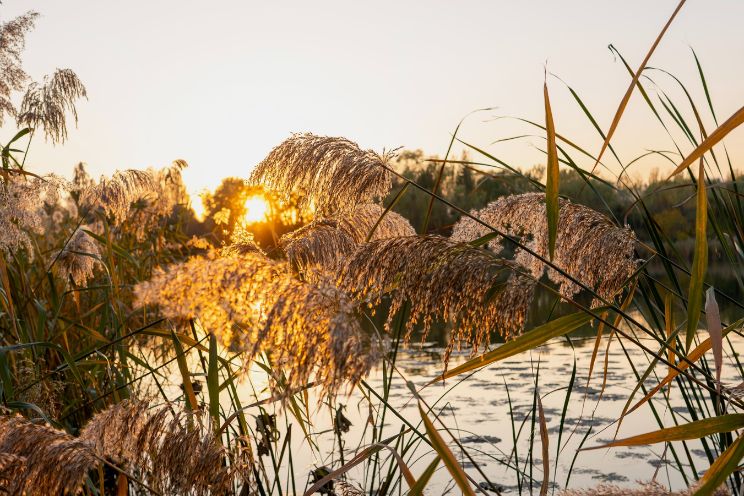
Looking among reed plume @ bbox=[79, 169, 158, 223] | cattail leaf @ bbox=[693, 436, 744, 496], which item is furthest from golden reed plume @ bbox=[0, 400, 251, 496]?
reed plume @ bbox=[79, 169, 158, 223]

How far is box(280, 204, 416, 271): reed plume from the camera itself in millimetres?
2805

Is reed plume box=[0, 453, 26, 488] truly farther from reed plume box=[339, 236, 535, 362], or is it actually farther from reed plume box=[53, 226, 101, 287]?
reed plume box=[53, 226, 101, 287]

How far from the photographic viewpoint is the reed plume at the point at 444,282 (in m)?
2.04

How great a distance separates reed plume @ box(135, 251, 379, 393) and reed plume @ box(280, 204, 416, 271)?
839 mm

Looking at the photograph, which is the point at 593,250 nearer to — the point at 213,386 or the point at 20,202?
the point at 213,386

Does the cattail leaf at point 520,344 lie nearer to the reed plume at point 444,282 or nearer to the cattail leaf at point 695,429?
the reed plume at point 444,282

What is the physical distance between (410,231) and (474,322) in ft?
3.05

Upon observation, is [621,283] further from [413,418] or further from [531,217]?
[413,418]

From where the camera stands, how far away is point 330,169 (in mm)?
2471

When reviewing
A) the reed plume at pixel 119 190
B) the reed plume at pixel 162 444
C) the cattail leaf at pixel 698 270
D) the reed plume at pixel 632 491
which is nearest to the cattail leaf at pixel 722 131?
the cattail leaf at pixel 698 270

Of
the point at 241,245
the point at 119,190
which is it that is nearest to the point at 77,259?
the point at 119,190

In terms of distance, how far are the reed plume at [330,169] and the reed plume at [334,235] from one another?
0.24m

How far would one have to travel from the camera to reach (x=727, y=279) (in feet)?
63.2

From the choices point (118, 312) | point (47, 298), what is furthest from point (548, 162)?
point (47, 298)
